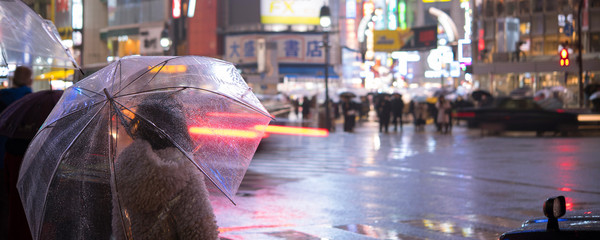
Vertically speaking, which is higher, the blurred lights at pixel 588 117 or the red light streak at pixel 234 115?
the red light streak at pixel 234 115

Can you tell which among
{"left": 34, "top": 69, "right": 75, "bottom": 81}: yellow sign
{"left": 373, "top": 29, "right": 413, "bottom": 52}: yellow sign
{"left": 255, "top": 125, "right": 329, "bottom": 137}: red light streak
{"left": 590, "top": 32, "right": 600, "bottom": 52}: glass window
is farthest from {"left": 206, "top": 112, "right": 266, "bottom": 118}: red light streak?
{"left": 590, "top": 32, "right": 600, "bottom": 52}: glass window

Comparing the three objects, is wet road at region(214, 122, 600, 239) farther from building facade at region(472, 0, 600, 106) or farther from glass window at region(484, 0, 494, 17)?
glass window at region(484, 0, 494, 17)

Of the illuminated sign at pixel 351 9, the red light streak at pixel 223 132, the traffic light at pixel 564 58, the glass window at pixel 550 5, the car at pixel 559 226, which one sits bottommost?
the car at pixel 559 226

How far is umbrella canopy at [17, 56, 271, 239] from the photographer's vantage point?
4.48 m

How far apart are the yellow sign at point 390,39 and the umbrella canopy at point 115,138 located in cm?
5162

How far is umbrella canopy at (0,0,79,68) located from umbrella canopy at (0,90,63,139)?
0.51 meters

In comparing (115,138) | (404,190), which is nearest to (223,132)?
(115,138)

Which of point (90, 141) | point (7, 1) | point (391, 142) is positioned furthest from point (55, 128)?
point (391, 142)

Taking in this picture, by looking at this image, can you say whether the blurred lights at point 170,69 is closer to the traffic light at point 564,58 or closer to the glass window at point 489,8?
the traffic light at point 564,58

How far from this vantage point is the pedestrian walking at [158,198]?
419 cm

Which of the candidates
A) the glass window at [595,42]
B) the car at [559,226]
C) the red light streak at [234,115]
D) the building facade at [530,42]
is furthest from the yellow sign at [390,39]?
the car at [559,226]

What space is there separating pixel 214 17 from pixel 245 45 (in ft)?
12.6

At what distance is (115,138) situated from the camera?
4520 millimetres

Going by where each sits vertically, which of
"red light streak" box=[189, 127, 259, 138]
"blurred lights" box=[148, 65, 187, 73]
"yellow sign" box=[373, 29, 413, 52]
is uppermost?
"yellow sign" box=[373, 29, 413, 52]
